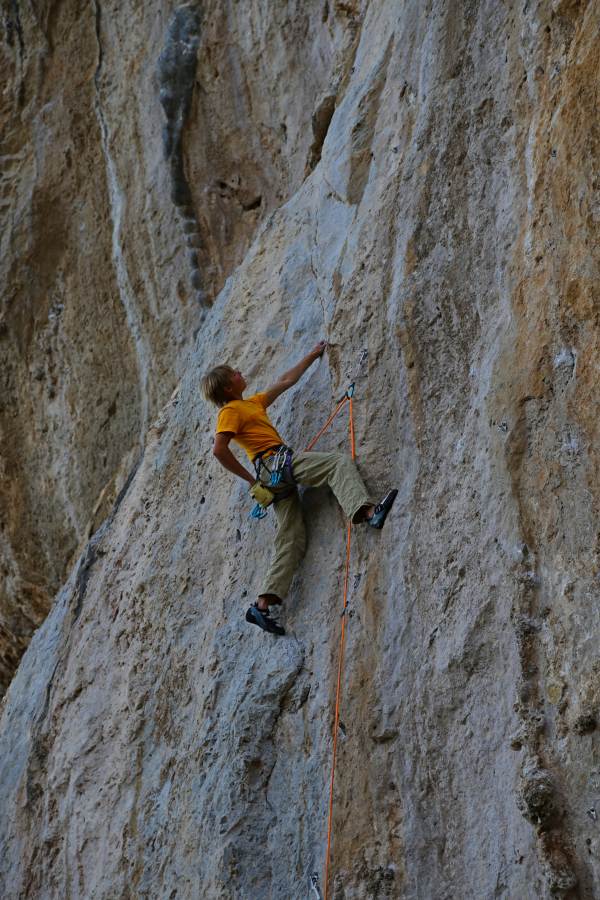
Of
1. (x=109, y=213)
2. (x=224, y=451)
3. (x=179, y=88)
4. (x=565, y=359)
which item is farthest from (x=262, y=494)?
(x=109, y=213)

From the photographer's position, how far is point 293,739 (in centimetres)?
658

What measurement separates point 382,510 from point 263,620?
997 mm

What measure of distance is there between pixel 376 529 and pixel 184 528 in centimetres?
202

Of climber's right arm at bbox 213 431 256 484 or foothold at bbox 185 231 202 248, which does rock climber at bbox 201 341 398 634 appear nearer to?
climber's right arm at bbox 213 431 256 484

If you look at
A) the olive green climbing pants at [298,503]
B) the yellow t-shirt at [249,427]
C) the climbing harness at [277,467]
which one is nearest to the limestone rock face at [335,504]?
the olive green climbing pants at [298,503]

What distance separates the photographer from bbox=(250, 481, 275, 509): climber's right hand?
7.05 metres

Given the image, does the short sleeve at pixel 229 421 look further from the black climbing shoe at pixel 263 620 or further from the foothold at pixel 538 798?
the foothold at pixel 538 798

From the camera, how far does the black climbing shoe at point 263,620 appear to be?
6.85 meters

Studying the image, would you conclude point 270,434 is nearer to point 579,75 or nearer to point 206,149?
point 579,75

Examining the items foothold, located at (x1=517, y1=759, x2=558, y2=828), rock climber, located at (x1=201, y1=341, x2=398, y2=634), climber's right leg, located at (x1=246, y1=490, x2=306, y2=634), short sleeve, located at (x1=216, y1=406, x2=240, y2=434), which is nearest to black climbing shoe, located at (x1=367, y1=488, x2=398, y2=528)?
rock climber, located at (x1=201, y1=341, x2=398, y2=634)

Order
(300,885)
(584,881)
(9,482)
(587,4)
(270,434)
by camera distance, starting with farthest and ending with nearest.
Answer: (9,482) < (270,434) < (300,885) < (587,4) < (584,881)

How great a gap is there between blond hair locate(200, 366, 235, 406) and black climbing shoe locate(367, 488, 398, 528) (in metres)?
1.42

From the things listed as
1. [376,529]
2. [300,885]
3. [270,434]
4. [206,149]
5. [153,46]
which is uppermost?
[153,46]

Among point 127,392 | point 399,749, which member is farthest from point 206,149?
point 399,749
